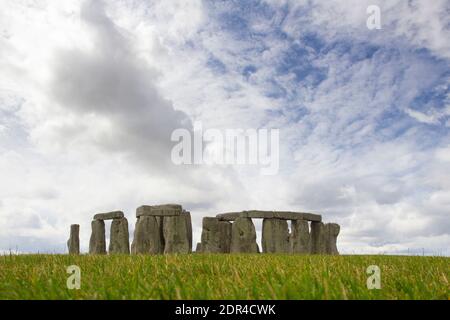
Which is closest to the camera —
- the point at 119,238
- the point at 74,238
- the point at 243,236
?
the point at 243,236

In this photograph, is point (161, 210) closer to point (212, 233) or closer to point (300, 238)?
point (212, 233)

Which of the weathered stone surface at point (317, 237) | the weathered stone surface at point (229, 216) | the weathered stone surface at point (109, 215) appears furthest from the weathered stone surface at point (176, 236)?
the weathered stone surface at point (317, 237)

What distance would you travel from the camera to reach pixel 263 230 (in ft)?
67.3

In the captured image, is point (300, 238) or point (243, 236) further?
point (300, 238)

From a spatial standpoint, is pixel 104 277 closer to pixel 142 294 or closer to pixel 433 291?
pixel 142 294

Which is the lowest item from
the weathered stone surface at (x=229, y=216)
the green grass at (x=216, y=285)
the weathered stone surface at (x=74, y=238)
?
the green grass at (x=216, y=285)

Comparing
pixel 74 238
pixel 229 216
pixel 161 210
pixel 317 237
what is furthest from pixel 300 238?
pixel 74 238

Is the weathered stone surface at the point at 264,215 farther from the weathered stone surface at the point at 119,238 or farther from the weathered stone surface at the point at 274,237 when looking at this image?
the weathered stone surface at the point at 119,238

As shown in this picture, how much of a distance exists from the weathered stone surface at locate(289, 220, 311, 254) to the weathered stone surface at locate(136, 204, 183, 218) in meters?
4.75

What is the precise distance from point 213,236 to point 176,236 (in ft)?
5.41

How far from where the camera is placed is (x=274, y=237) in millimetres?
20375

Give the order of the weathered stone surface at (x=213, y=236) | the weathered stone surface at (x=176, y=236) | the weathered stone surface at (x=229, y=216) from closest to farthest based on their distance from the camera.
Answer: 1. the weathered stone surface at (x=176, y=236)
2. the weathered stone surface at (x=213, y=236)
3. the weathered stone surface at (x=229, y=216)

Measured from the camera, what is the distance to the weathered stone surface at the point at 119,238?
20.9 meters
